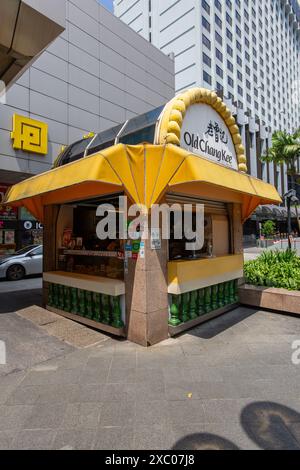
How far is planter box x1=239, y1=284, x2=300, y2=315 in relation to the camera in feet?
19.9

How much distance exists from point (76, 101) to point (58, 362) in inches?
559

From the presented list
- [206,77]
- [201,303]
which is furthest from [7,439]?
[206,77]

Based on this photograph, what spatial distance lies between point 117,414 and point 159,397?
535 millimetres

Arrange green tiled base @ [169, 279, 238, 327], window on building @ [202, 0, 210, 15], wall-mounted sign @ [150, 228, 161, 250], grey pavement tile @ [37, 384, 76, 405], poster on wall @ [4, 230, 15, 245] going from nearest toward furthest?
grey pavement tile @ [37, 384, 76, 405]
wall-mounted sign @ [150, 228, 161, 250]
green tiled base @ [169, 279, 238, 327]
poster on wall @ [4, 230, 15, 245]
window on building @ [202, 0, 210, 15]

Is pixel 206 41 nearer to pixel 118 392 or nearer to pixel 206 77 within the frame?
pixel 206 77

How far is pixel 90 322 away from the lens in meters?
5.60

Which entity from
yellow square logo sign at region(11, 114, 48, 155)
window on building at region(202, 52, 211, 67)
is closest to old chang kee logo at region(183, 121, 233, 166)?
yellow square logo sign at region(11, 114, 48, 155)

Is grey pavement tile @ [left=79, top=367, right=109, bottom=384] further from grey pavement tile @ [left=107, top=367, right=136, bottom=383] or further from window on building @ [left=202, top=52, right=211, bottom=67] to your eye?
window on building @ [left=202, top=52, right=211, bottom=67]

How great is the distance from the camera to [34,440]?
2479mm

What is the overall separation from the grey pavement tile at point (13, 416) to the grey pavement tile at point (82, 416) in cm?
41

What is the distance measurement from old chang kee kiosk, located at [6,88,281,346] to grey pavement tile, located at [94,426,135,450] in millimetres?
1955

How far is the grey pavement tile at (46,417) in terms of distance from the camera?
2676 millimetres

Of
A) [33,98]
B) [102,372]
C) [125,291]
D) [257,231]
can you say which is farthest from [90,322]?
[257,231]

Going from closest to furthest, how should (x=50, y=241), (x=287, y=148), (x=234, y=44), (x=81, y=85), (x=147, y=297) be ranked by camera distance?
1. (x=147, y=297)
2. (x=50, y=241)
3. (x=287, y=148)
4. (x=81, y=85)
5. (x=234, y=44)
